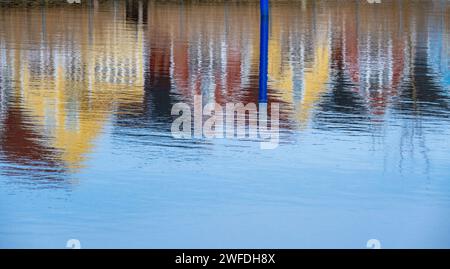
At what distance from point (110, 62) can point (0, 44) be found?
4480 mm

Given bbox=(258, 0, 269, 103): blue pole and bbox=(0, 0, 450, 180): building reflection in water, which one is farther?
bbox=(258, 0, 269, 103): blue pole

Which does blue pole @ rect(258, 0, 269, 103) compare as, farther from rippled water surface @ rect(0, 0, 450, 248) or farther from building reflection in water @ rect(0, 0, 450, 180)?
rippled water surface @ rect(0, 0, 450, 248)

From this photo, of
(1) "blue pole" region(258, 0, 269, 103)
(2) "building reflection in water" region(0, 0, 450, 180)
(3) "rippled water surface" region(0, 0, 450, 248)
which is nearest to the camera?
(3) "rippled water surface" region(0, 0, 450, 248)

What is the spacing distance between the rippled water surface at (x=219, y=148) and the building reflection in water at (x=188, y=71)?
40mm

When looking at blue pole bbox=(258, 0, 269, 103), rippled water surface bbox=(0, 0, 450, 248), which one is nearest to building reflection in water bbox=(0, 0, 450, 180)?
rippled water surface bbox=(0, 0, 450, 248)

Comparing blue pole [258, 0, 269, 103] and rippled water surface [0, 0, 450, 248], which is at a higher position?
blue pole [258, 0, 269, 103]

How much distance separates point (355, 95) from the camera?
719 inches

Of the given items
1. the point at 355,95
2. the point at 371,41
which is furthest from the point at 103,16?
the point at 355,95

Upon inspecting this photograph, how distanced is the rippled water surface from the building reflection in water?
4cm

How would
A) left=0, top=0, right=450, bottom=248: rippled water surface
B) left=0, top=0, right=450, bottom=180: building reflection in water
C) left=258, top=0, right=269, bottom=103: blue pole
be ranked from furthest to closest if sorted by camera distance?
1. left=258, top=0, right=269, bottom=103: blue pole
2. left=0, top=0, right=450, bottom=180: building reflection in water
3. left=0, top=0, right=450, bottom=248: rippled water surface

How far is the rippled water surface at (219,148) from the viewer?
9156mm

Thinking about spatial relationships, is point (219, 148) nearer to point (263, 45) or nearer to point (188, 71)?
point (263, 45)

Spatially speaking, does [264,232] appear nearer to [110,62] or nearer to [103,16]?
[110,62]

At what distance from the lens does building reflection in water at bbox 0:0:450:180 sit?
49.0 feet
